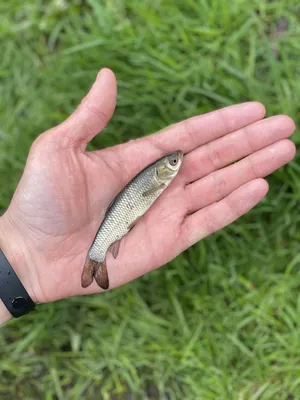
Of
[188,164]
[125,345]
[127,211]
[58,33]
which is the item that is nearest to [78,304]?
[125,345]

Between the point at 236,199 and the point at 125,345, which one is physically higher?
the point at 236,199

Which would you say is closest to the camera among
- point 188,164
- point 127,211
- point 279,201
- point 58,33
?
point 127,211

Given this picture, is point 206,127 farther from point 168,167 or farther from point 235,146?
point 168,167

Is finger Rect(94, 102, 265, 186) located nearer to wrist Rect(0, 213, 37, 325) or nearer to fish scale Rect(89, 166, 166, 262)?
fish scale Rect(89, 166, 166, 262)

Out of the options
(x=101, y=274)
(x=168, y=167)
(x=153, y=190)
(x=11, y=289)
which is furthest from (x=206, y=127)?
(x=11, y=289)

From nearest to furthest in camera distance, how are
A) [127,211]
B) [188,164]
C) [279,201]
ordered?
1. [127,211]
2. [188,164]
3. [279,201]

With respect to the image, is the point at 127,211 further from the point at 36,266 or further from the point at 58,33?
the point at 58,33

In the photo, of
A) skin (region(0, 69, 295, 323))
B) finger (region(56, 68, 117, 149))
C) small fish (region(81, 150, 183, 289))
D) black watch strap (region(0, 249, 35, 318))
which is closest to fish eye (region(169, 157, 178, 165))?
small fish (region(81, 150, 183, 289))

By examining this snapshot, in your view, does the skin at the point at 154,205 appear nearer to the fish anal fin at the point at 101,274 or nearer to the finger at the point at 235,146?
the finger at the point at 235,146
